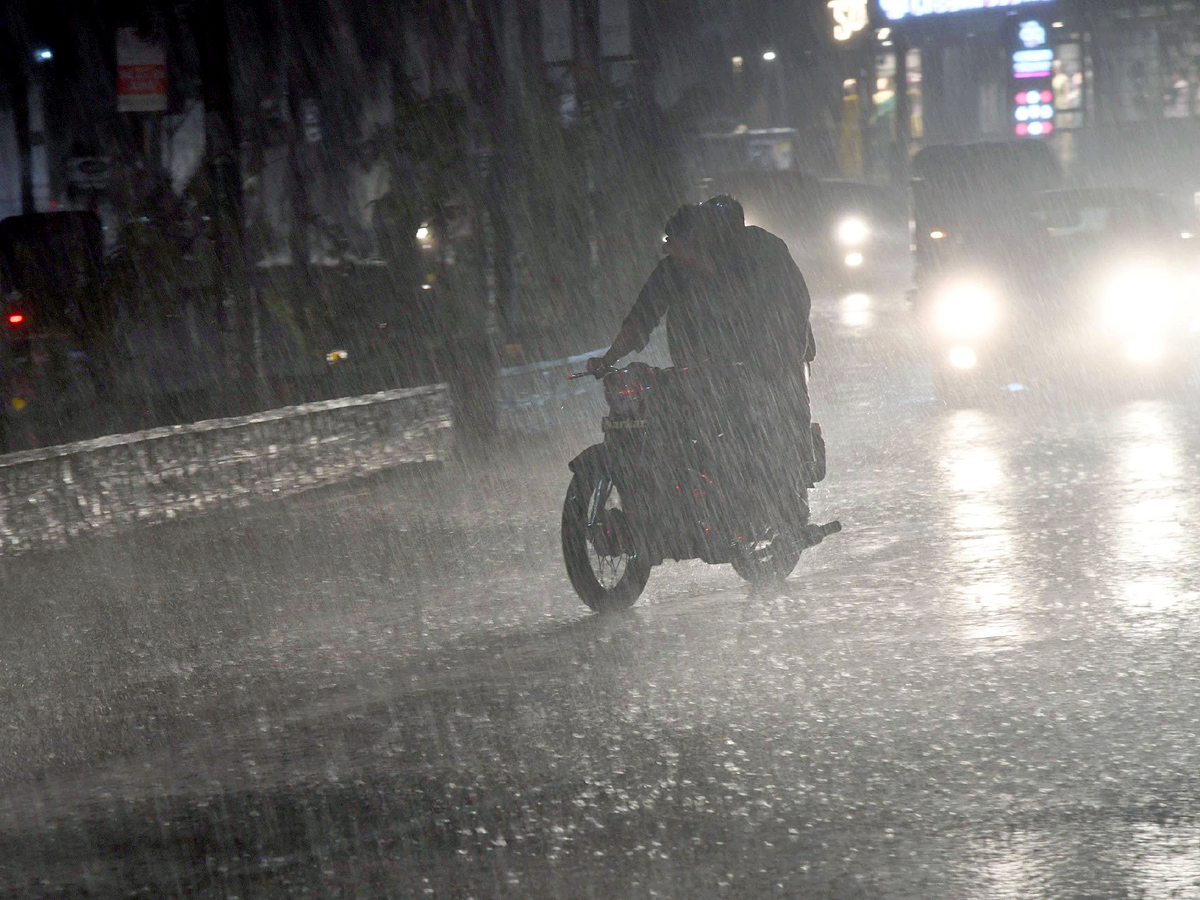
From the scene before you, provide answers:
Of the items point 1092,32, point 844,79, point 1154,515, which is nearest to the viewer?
point 1154,515

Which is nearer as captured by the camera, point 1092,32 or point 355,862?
point 355,862

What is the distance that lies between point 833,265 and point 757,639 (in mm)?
26682

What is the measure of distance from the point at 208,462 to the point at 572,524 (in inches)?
184

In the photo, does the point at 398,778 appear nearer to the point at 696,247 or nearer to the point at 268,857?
the point at 268,857

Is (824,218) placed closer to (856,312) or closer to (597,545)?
(856,312)

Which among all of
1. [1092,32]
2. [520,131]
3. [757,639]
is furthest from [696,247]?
[1092,32]

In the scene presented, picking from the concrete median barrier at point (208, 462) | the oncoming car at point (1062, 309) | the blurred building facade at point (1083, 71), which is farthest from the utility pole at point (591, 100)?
the blurred building facade at point (1083, 71)

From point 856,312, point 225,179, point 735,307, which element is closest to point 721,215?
point 735,307

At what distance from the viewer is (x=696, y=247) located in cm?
788

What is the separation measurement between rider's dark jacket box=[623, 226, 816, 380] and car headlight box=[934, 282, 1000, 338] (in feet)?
28.4

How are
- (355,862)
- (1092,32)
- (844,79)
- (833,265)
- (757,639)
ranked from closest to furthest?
(355,862) < (757,639) < (833,265) < (1092,32) < (844,79)

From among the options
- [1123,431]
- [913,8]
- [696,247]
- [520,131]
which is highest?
[913,8]

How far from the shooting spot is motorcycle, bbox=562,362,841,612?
7578mm

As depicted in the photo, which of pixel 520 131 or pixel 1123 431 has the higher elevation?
pixel 520 131
